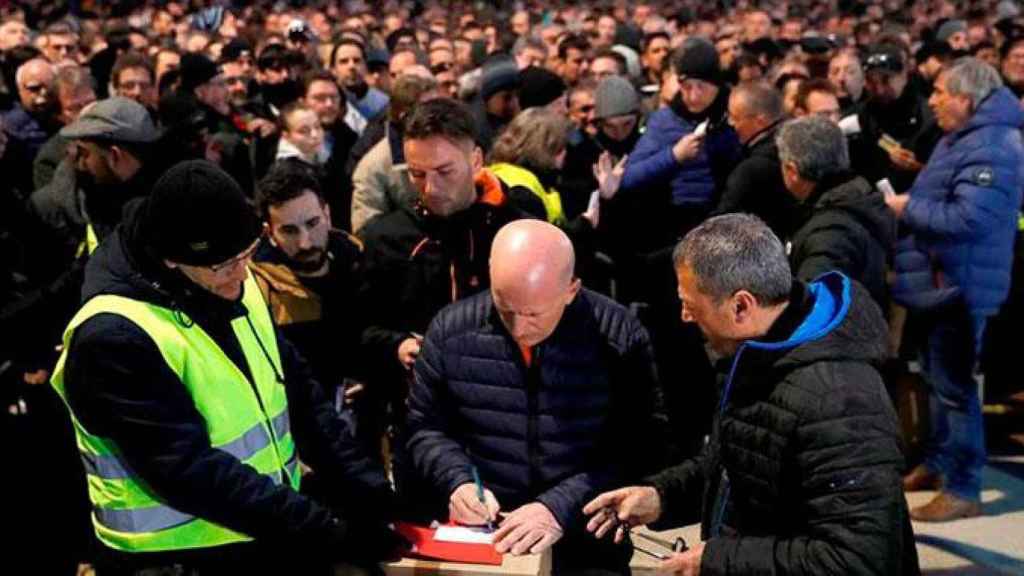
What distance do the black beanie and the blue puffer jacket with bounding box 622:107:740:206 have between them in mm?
3173

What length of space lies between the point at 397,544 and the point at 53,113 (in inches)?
196

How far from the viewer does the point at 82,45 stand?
1173 cm

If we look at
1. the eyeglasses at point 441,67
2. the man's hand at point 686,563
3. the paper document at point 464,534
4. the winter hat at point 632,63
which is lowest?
the winter hat at point 632,63

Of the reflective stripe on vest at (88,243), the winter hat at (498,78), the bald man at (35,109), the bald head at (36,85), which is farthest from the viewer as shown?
the bald head at (36,85)

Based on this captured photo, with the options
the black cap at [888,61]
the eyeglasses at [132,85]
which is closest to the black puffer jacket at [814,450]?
the black cap at [888,61]

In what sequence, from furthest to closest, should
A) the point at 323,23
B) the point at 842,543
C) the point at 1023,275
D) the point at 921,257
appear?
1. the point at 323,23
2. the point at 1023,275
3. the point at 921,257
4. the point at 842,543

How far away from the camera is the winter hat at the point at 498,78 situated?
257 inches

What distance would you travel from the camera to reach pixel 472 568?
259 cm

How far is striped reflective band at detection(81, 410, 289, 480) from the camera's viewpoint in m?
2.58

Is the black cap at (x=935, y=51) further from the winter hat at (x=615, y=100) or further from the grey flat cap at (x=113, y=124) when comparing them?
the grey flat cap at (x=113, y=124)

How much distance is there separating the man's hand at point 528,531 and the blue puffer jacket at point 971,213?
2.77 meters

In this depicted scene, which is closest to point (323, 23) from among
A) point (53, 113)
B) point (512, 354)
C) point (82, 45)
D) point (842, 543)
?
point (82, 45)

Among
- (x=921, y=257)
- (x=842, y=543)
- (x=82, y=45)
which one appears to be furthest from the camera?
(x=82, y=45)

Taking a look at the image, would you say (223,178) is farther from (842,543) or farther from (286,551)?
(842,543)
